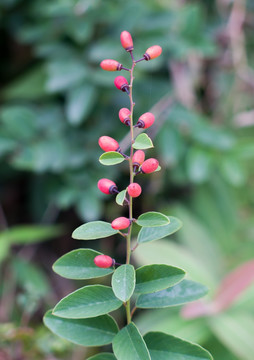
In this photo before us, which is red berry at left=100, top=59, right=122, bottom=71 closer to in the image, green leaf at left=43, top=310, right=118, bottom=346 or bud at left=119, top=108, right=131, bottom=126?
bud at left=119, top=108, right=131, bottom=126

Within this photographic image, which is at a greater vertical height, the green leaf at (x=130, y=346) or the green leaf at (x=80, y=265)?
the green leaf at (x=80, y=265)

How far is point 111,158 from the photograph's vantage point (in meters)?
0.45

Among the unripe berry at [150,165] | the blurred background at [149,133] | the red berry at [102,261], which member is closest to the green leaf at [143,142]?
the unripe berry at [150,165]

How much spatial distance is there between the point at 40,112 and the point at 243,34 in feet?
3.38

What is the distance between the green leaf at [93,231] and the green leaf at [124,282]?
0.04 meters

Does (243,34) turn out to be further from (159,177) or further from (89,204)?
(89,204)

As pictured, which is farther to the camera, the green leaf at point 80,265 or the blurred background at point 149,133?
the blurred background at point 149,133

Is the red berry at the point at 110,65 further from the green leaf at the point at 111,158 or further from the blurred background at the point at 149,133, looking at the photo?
the blurred background at the point at 149,133

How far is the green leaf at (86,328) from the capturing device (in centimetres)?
50

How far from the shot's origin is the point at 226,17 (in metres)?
1.87

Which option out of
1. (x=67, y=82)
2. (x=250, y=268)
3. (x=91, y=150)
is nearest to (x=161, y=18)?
(x=67, y=82)

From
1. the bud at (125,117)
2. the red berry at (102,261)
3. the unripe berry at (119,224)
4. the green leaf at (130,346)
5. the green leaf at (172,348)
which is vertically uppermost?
the bud at (125,117)

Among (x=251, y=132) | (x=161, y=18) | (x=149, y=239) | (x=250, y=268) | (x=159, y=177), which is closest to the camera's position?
(x=149, y=239)

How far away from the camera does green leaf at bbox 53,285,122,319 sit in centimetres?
45
